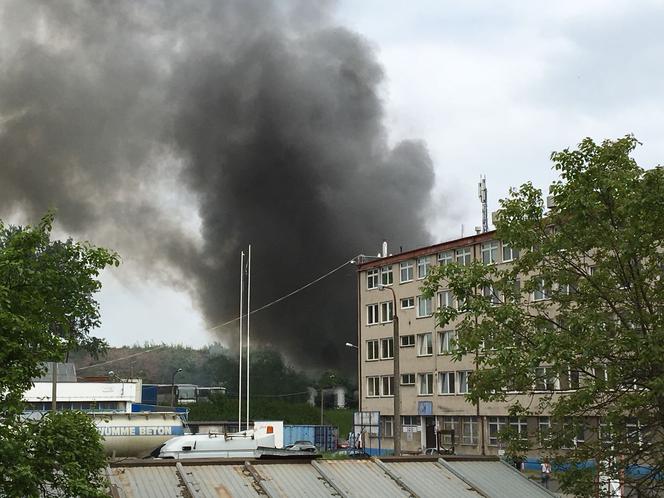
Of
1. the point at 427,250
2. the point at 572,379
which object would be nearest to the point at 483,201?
the point at 427,250

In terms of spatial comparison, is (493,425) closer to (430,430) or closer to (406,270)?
(430,430)

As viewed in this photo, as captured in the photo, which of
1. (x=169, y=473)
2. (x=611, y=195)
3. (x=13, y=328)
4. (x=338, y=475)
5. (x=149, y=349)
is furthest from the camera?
(x=149, y=349)

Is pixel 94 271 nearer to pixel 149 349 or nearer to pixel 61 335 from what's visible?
pixel 61 335

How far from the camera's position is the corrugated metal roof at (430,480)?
54.2 feet

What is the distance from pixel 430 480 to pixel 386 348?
61.8m

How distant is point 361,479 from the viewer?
16516mm

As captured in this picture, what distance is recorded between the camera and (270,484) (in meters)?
15.6

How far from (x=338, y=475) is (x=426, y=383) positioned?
58.9 m

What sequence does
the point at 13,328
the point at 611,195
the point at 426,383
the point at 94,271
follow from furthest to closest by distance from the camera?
the point at 426,383, the point at 611,195, the point at 94,271, the point at 13,328

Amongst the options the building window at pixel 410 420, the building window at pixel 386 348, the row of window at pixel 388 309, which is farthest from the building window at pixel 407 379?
the row of window at pixel 388 309

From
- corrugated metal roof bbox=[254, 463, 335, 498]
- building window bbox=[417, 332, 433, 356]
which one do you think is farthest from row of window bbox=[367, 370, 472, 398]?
corrugated metal roof bbox=[254, 463, 335, 498]

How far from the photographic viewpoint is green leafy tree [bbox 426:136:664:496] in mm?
17234

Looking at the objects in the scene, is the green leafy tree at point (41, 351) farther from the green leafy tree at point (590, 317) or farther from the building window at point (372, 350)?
the building window at point (372, 350)

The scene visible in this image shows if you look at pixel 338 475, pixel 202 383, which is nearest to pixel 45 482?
pixel 338 475
